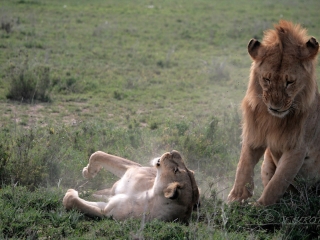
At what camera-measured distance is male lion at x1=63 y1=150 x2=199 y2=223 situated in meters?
4.68

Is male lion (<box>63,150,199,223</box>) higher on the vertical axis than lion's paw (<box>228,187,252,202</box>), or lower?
higher

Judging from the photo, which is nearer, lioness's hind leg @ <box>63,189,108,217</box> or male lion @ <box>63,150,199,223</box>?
male lion @ <box>63,150,199,223</box>

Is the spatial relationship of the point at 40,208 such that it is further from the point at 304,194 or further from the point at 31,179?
the point at 304,194

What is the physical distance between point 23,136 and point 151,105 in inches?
156

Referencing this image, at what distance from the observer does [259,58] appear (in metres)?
5.21

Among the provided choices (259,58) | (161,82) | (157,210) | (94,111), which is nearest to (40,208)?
(157,210)

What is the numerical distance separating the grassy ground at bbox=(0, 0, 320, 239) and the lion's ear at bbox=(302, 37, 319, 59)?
131 centimetres

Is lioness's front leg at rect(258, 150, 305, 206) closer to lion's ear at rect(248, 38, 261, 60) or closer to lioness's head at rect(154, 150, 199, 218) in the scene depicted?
lioness's head at rect(154, 150, 199, 218)

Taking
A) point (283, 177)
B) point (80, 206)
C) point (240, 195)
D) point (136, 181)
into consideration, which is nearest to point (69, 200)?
point (80, 206)

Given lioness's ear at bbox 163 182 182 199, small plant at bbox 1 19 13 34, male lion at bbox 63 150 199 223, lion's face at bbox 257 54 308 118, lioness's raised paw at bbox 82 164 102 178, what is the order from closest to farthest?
1. lioness's ear at bbox 163 182 182 199
2. male lion at bbox 63 150 199 223
3. lion's face at bbox 257 54 308 118
4. lioness's raised paw at bbox 82 164 102 178
5. small plant at bbox 1 19 13 34

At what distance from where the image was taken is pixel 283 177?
517 cm

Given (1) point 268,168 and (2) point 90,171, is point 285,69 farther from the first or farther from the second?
(2) point 90,171

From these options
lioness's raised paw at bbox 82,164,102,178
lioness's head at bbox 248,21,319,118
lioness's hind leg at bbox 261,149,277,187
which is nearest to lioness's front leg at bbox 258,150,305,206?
lioness's head at bbox 248,21,319,118

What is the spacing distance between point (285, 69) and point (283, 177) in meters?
1.00
